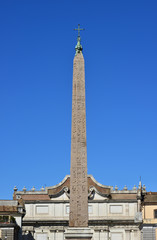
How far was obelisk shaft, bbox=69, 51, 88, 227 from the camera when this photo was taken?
2908 centimetres

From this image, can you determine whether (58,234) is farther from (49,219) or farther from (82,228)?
(82,228)

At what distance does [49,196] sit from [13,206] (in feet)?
44.8

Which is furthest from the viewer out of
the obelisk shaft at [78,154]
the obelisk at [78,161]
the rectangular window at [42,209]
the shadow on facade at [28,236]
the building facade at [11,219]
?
the rectangular window at [42,209]

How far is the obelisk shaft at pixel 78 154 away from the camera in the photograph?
95.4 ft

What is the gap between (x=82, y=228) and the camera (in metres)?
28.7

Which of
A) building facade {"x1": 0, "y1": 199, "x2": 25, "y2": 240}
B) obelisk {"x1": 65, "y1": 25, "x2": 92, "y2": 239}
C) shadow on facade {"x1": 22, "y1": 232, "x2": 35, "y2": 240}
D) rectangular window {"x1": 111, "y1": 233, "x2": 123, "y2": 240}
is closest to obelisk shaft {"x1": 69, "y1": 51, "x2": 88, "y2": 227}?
obelisk {"x1": 65, "y1": 25, "x2": 92, "y2": 239}

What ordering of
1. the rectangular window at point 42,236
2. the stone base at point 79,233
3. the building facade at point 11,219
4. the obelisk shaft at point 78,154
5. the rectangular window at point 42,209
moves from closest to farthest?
the stone base at point 79,233 < the obelisk shaft at point 78,154 < the building facade at point 11,219 < the rectangular window at point 42,236 < the rectangular window at point 42,209

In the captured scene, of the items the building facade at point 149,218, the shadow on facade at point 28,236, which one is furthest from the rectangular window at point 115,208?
the building facade at point 149,218

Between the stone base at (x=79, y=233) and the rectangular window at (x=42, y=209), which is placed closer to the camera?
the stone base at (x=79, y=233)

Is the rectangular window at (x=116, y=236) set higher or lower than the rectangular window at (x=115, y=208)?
lower

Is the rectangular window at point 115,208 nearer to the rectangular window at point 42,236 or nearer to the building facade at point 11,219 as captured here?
the rectangular window at point 42,236

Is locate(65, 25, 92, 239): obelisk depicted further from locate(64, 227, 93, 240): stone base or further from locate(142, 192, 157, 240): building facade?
locate(142, 192, 157, 240): building facade

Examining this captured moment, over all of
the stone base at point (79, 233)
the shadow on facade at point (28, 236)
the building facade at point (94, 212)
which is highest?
the building facade at point (94, 212)

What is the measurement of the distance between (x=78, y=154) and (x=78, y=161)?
39 centimetres
